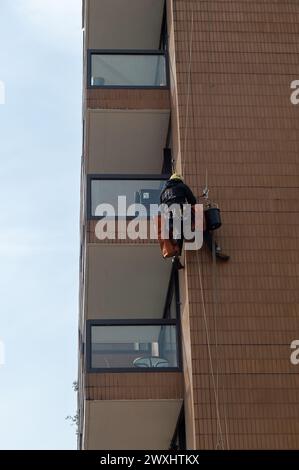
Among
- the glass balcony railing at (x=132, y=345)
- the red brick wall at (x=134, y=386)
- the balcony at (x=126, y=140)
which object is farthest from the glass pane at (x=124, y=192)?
the red brick wall at (x=134, y=386)

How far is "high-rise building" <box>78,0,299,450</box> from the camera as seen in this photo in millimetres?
12891

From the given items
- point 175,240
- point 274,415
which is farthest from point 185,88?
point 274,415

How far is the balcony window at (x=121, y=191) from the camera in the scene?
1495 centimetres

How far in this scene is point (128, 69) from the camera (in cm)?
1622

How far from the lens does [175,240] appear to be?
13.7m

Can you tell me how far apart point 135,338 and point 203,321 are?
1216 mm

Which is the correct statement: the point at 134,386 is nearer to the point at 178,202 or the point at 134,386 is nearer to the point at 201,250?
the point at 201,250

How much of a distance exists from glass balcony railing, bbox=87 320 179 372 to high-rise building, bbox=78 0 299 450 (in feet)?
0.05

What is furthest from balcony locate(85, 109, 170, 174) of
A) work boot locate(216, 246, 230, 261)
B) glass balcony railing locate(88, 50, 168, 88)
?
A: work boot locate(216, 246, 230, 261)

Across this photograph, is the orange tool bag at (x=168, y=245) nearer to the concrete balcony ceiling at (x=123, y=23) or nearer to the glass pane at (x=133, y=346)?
the glass pane at (x=133, y=346)

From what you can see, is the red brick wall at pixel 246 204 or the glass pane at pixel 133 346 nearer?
the red brick wall at pixel 246 204

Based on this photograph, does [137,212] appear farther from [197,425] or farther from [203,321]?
[197,425]

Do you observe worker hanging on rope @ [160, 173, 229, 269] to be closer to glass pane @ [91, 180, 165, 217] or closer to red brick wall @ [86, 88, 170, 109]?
glass pane @ [91, 180, 165, 217]
